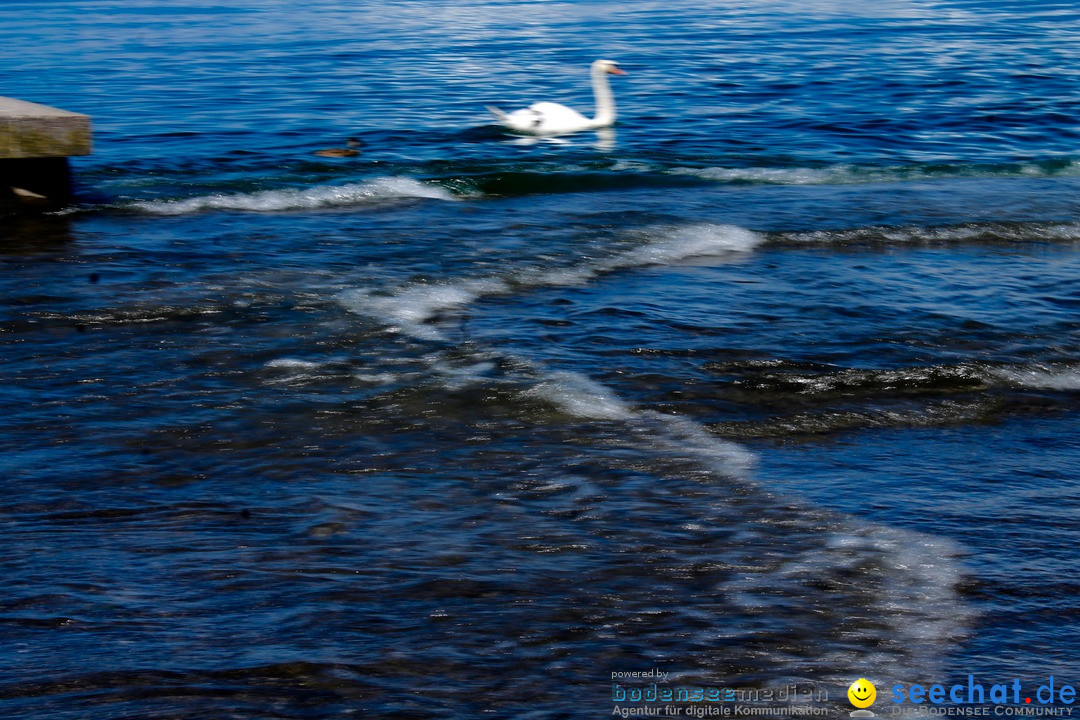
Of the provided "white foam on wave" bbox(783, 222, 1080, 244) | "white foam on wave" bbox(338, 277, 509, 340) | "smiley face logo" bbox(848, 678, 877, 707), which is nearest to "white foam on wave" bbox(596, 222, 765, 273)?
"white foam on wave" bbox(783, 222, 1080, 244)

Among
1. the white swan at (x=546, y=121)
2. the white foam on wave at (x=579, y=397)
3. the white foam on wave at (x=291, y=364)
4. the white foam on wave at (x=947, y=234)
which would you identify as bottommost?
the white foam on wave at (x=579, y=397)

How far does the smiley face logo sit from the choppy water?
0.04 meters

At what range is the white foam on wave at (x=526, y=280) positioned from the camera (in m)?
6.46

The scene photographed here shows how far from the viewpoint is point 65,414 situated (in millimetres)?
5004

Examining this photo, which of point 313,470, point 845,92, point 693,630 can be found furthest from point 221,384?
point 845,92

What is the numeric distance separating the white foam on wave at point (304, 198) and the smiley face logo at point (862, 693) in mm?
6742

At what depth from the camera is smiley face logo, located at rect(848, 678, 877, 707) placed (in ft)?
10.3

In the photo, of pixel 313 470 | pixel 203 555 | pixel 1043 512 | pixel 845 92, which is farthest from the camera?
pixel 845 92

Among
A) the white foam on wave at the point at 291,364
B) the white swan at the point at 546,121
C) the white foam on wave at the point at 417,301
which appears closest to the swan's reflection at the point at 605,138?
the white swan at the point at 546,121

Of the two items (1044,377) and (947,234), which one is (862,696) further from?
(947,234)

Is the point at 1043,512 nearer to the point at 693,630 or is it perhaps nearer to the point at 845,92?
the point at 693,630

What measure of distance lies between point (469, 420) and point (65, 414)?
5.44ft

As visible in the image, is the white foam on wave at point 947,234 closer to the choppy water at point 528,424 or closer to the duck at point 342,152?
the choppy water at point 528,424

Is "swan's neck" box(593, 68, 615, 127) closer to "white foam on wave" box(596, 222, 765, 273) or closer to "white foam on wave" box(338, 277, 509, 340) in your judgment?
"white foam on wave" box(596, 222, 765, 273)
